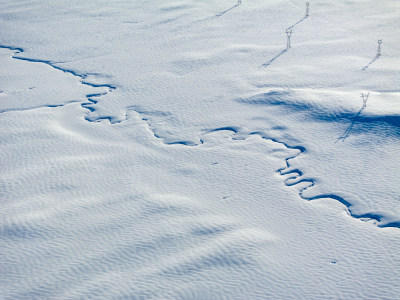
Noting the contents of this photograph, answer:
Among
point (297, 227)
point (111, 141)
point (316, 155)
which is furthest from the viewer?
point (111, 141)

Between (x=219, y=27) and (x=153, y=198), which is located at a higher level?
(x=219, y=27)

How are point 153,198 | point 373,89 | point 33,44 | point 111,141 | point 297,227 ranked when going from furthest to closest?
point 33,44, point 373,89, point 111,141, point 153,198, point 297,227

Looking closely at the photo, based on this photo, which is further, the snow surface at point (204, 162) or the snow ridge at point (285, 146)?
the snow ridge at point (285, 146)

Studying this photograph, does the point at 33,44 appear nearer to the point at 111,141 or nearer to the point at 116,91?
the point at 116,91

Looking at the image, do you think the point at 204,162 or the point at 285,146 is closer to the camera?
the point at 204,162

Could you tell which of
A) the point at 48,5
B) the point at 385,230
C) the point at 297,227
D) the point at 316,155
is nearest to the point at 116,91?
the point at 316,155

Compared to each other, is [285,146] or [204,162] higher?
[285,146]

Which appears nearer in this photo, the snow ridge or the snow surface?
the snow surface

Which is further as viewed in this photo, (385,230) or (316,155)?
(316,155)
